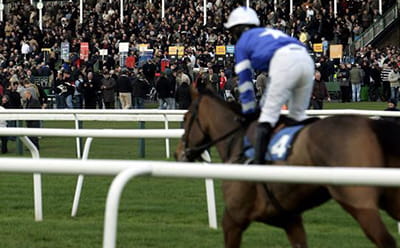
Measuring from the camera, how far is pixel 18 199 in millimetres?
10664

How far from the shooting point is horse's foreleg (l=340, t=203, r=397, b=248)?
5152 mm

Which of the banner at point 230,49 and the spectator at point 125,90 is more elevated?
the banner at point 230,49

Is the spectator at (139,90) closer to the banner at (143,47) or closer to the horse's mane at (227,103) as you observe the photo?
the banner at (143,47)

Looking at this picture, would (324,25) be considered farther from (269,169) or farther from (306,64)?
(269,169)

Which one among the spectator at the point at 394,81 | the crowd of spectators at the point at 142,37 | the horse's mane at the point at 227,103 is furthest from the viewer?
the spectator at the point at 394,81

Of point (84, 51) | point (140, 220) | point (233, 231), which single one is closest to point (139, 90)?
point (84, 51)

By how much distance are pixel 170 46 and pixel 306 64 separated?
31.1m

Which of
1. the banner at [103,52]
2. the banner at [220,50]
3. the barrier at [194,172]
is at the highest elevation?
the barrier at [194,172]

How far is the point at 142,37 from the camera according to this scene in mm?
38281

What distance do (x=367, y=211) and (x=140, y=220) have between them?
412 centimetres

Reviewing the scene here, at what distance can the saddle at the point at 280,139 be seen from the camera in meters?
5.72

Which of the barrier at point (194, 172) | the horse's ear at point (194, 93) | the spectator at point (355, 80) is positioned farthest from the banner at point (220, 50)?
the barrier at point (194, 172)

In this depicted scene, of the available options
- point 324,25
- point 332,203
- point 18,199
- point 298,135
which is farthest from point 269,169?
point 324,25

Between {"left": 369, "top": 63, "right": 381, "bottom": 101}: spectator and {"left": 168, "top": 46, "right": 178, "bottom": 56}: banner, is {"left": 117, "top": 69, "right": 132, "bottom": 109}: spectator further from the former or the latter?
{"left": 369, "top": 63, "right": 381, "bottom": 101}: spectator
